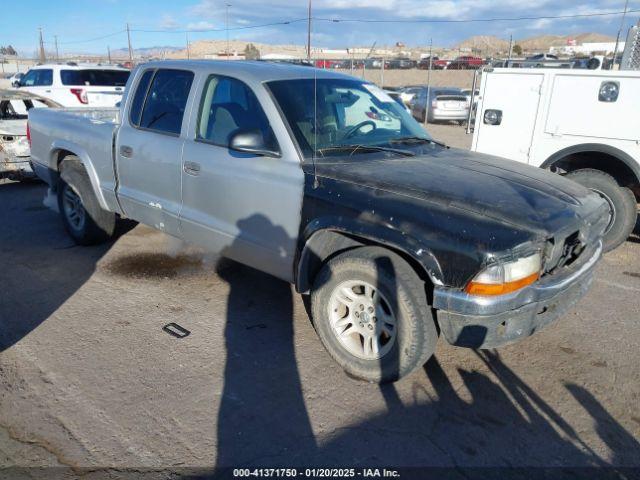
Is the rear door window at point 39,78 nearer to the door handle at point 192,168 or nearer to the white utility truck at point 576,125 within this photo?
the door handle at point 192,168

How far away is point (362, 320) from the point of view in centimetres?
325

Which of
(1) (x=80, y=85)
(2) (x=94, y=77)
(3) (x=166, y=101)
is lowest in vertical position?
(1) (x=80, y=85)

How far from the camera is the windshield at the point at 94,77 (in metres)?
13.6

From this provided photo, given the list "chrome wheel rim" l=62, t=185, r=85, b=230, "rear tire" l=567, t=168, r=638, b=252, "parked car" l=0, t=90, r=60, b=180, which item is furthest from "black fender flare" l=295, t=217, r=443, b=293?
"parked car" l=0, t=90, r=60, b=180

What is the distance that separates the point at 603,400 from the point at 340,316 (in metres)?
1.71

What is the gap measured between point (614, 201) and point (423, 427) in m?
4.09

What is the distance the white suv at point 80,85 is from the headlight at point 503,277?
12.7m

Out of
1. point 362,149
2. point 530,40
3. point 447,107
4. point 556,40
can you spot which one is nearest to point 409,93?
point 447,107

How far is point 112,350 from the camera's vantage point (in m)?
3.60

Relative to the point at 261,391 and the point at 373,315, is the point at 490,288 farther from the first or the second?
the point at 261,391

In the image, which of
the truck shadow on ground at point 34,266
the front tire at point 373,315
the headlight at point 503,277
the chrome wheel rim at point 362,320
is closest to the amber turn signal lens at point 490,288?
the headlight at point 503,277

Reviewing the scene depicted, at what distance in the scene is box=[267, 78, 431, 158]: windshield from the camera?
3561 mm

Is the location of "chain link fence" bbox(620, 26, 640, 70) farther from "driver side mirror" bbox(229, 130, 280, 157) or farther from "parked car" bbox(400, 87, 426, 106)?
"parked car" bbox(400, 87, 426, 106)

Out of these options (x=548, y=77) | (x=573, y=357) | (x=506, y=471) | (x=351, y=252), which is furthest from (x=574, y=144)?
(x=506, y=471)
